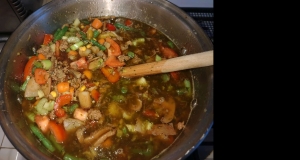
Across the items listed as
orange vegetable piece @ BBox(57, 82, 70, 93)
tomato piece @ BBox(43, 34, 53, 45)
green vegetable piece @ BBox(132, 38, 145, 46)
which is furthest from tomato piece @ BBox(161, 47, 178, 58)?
tomato piece @ BBox(43, 34, 53, 45)

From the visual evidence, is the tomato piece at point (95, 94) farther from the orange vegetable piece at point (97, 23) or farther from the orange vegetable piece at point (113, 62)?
the orange vegetable piece at point (97, 23)

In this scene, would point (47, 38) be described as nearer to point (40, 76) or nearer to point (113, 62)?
point (40, 76)

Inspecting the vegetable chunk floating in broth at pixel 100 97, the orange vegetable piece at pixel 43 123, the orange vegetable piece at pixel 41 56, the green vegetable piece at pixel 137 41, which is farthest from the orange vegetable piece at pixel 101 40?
the orange vegetable piece at pixel 43 123

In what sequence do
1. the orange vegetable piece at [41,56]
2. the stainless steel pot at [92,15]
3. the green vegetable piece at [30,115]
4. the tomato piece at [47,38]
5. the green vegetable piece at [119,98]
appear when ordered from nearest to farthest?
the stainless steel pot at [92,15] < the green vegetable piece at [30,115] < the green vegetable piece at [119,98] < the orange vegetable piece at [41,56] < the tomato piece at [47,38]

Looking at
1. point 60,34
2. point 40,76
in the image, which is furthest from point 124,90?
point 60,34

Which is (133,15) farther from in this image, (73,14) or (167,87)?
(167,87)

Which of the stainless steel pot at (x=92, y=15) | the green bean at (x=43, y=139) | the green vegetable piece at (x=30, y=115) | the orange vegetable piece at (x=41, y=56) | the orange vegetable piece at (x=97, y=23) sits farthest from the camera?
the orange vegetable piece at (x=97, y=23)

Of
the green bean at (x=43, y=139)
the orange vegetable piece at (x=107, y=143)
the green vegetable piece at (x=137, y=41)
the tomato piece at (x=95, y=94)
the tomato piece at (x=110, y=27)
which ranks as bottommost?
the orange vegetable piece at (x=107, y=143)
